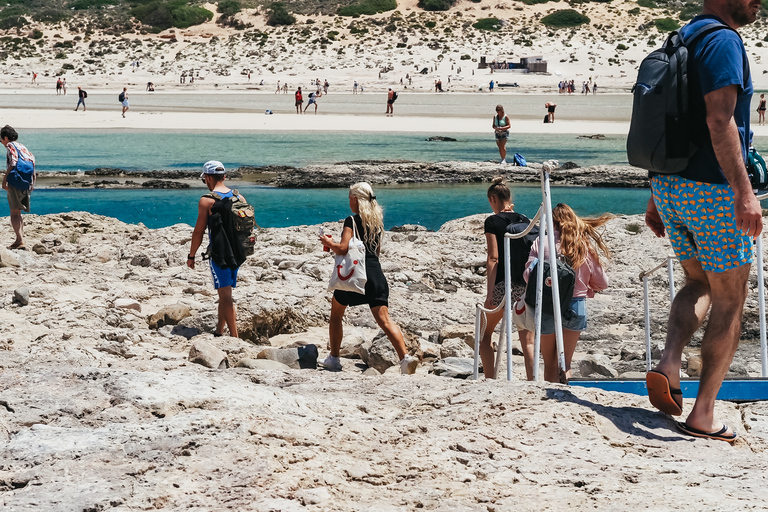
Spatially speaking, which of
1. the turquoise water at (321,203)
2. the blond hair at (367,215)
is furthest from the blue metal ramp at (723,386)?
the turquoise water at (321,203)

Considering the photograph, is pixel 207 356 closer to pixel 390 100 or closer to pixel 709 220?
pixel 709 220

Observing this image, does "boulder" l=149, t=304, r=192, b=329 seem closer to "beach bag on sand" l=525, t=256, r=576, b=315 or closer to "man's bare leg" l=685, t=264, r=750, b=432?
"beach bag on sand" l=525, t=256, r=576, b=315

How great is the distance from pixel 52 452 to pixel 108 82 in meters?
63.3

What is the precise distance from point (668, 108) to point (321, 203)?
17.5 m

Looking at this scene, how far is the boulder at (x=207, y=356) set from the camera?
560cm

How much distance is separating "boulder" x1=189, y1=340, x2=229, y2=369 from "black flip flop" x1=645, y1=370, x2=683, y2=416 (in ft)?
10.3

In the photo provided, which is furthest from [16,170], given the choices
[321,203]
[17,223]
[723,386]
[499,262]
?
[321,203]

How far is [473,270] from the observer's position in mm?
10531

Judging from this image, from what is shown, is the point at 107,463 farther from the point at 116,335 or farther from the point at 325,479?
the point at 116,335

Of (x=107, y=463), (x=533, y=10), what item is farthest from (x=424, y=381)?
(x=533, y=10)

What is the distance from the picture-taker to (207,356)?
18.5ft

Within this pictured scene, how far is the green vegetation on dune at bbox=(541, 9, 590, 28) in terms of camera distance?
79.4m

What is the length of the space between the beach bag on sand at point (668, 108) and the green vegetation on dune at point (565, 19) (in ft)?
262

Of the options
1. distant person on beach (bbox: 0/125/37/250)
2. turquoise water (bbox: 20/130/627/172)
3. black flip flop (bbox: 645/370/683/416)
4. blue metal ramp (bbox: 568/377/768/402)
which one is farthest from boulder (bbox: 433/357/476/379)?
turquoise water (bbox: 20/130/627/172)
